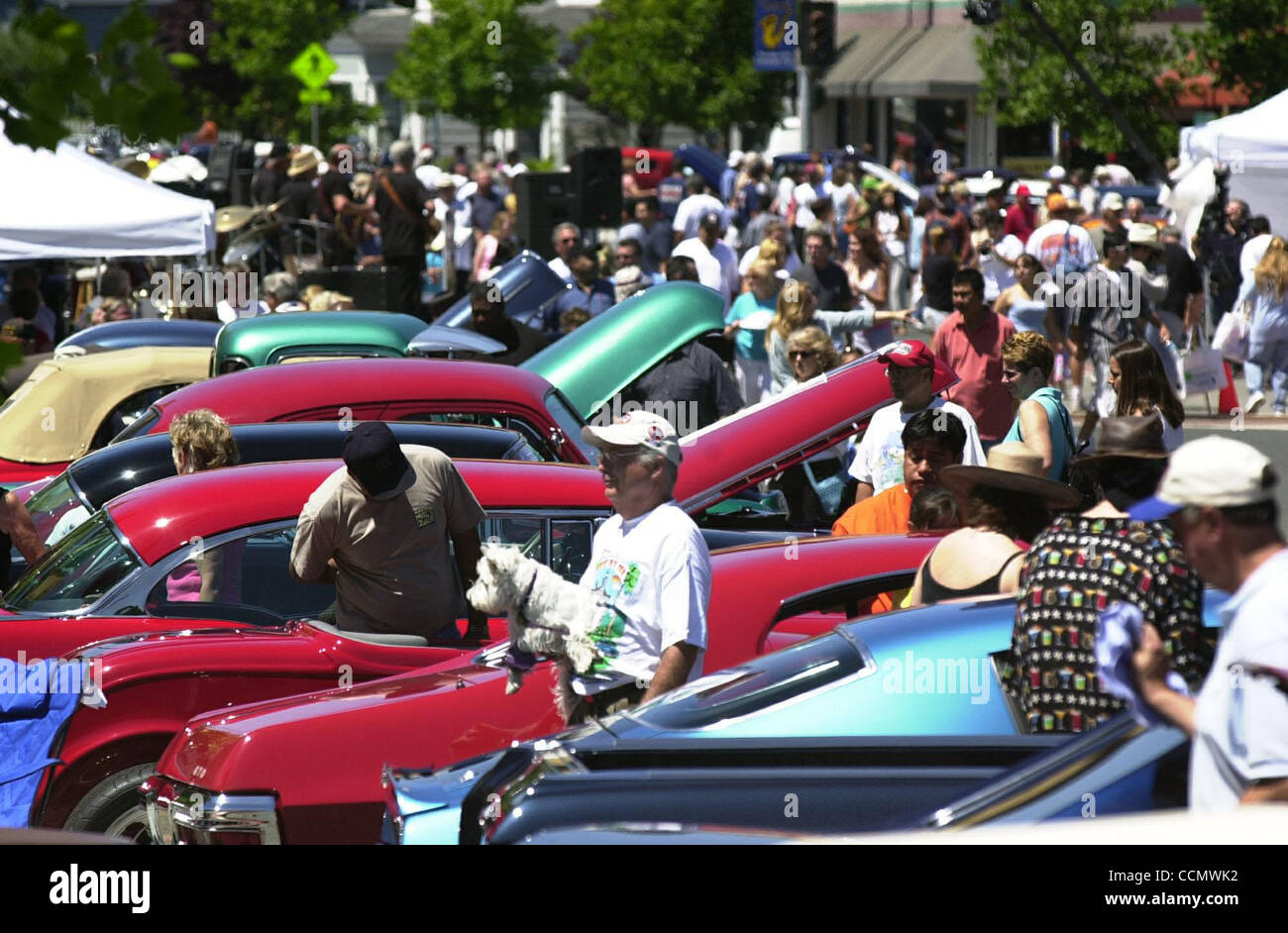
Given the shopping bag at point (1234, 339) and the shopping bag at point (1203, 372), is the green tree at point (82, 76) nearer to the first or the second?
the shopping bag at point (1203, 372)

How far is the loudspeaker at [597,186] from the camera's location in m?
20.7

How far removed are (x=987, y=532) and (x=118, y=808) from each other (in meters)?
2.93

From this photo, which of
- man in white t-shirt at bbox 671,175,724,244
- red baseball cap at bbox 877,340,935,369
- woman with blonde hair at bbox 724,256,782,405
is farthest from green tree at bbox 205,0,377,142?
red baseball cap at bbox 877,340,935,369

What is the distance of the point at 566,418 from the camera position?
8758mm

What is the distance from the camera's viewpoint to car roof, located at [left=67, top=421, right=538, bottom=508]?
7.71 m

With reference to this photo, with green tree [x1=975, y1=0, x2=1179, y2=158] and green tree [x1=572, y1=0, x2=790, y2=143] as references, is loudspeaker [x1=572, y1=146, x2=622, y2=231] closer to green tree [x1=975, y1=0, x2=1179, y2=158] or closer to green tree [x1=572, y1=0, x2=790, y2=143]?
green tree [x1=975, y1=0, x2=1179, y2=158]

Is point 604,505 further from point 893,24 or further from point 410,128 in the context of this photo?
point 410,128

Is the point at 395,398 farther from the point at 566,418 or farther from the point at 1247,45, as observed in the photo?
the point at 1247,45

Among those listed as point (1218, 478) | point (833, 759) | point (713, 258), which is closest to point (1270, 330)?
point (713, 258)

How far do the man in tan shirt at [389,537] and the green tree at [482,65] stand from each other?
43.3 metres


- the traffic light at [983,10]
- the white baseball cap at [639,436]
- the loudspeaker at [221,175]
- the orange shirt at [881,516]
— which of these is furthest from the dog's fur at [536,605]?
the loudspeaker at [221,175]

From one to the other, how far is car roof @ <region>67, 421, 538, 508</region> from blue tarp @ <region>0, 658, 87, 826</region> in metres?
1.99

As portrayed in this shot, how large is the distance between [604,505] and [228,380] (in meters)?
2.84

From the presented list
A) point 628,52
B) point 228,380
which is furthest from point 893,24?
point 228,380
